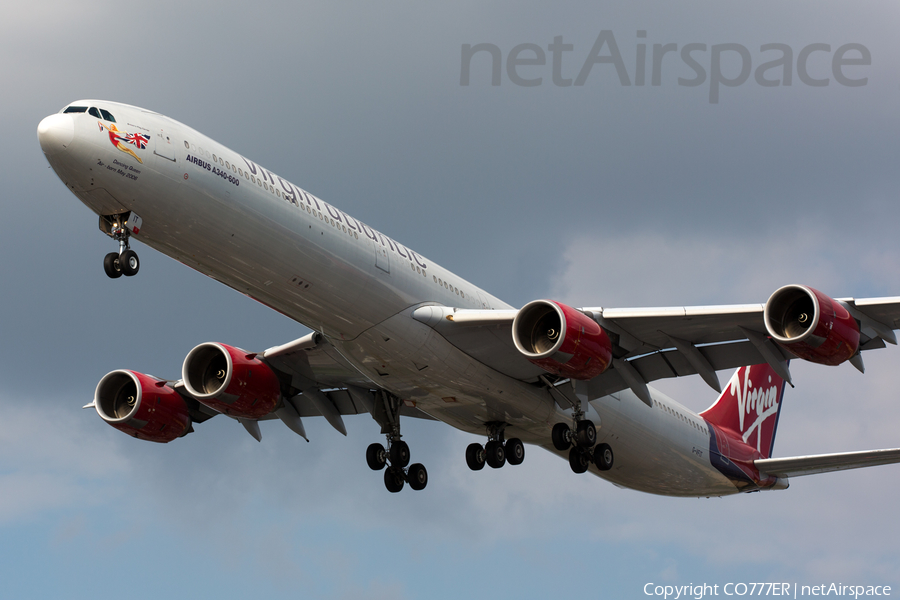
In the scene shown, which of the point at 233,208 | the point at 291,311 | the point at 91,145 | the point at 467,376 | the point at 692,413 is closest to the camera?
the point at 91,145

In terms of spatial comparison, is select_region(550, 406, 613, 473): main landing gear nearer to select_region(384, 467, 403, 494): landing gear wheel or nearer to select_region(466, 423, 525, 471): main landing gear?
select_region(466, 423, 525, 471): main landing gear

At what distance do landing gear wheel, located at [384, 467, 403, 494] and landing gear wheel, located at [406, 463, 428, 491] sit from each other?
0.96 feet

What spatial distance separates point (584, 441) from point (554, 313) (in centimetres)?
549

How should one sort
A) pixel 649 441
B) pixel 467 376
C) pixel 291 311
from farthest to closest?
1. pixel 649 441
2. pixel 467 376
3. pixel 291 311

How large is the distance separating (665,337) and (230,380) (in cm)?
1301

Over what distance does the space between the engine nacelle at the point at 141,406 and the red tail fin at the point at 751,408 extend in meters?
20.8

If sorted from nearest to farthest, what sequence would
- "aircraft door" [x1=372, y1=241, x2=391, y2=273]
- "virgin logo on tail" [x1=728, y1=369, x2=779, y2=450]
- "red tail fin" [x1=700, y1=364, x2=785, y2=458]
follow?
"aircraft door" [x1=372, y1=241, x2=391, y2=273], "red tail fin" [x1=700, y1=364, x2=785, y2=458], "virgin logo on tail" [x1=728, y1=369, x2=779, y2=450]

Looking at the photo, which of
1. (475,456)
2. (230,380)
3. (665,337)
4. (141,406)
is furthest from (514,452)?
(141,406)

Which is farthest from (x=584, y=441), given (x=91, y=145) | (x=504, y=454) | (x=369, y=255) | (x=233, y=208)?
(x=91, y=145)

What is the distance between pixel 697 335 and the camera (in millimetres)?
28062

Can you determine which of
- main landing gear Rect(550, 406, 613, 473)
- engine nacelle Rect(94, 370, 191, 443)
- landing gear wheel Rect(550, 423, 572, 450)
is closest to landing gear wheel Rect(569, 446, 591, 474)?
main landing gear Rect(550, 406, 613, 473)

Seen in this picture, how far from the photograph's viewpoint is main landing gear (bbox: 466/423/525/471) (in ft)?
104

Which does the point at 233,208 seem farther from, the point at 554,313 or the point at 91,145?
the point at 554,313

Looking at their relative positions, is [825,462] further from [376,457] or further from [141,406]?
[141,406]
